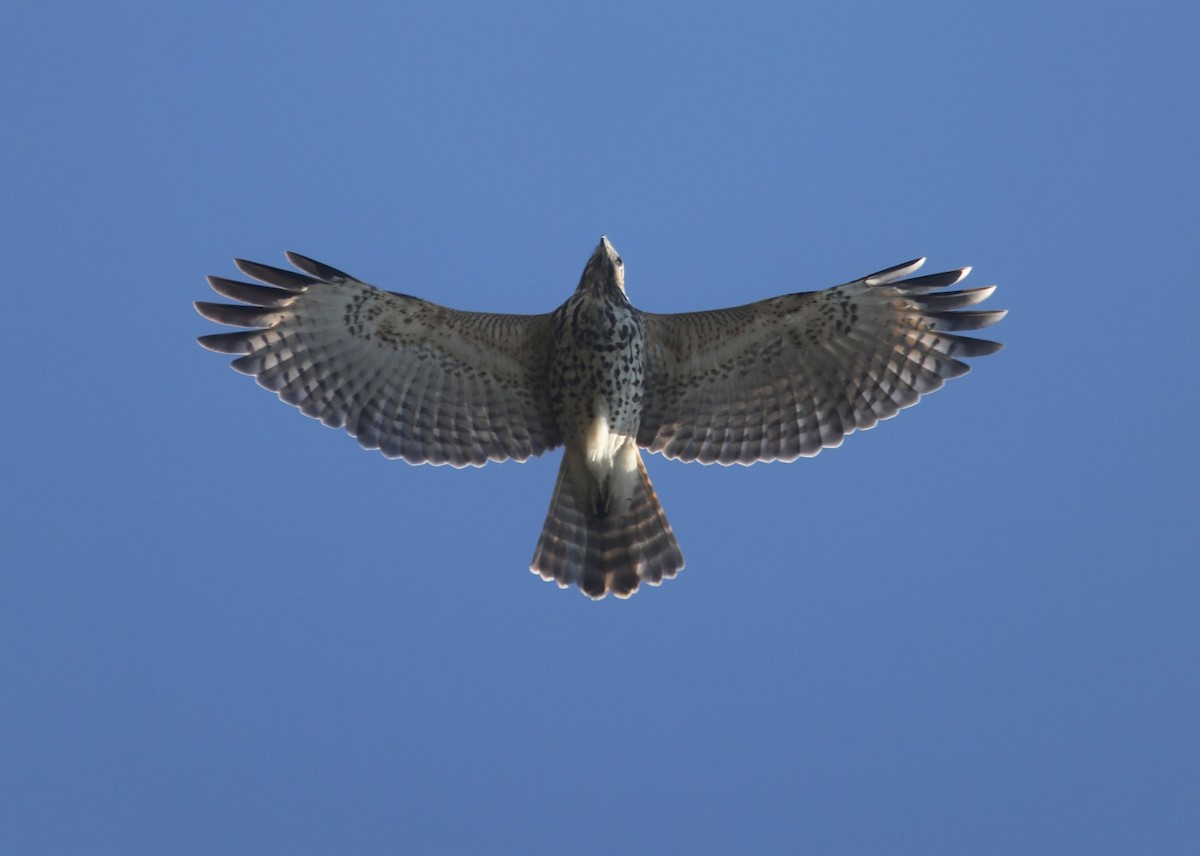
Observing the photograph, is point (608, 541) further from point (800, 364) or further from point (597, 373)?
point (800, 364)

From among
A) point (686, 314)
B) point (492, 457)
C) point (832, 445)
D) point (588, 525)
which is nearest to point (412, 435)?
point (492, 457)

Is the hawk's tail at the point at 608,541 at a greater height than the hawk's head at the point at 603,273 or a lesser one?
lesser

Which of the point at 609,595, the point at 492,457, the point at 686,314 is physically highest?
the point at 686,314

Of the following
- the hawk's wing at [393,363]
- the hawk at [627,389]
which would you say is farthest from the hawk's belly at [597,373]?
the hawk's wing at [393,363]

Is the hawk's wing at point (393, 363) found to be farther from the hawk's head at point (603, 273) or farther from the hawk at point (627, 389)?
the hawk's head at point (603, 273)

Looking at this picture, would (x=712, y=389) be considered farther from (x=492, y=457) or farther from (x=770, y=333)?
(x=492, y=457)

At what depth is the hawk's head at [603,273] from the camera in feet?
36.0

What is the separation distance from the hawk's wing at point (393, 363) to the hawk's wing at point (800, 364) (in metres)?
0.87

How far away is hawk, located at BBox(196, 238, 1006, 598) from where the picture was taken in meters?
11.3

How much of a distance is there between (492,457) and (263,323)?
5.78ft

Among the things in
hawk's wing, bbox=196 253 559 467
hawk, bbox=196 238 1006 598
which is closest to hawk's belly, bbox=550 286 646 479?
hawk, bbox=196 238 1006 598

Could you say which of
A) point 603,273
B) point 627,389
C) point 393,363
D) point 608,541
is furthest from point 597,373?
point 393,363

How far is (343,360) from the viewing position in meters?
11.5

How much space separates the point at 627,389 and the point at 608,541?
1.13 m
